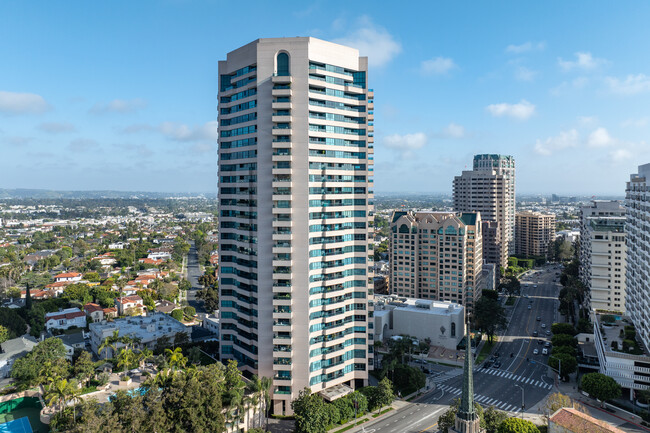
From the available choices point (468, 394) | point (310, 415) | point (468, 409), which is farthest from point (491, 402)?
point (310, 415)

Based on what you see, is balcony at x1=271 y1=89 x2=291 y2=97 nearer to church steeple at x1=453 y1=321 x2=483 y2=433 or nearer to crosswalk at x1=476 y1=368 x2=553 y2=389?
church steeple at x1=453 y1=321 x2=483 y2=433

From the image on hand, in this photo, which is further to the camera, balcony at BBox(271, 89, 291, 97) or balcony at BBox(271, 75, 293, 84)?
balcony at BBox(271, 75, 293, 84)

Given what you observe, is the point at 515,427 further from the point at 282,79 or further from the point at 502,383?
the point at 282,79

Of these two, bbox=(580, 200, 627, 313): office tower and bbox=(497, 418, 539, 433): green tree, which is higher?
bbox=(580, 200, 627, 313): office tower

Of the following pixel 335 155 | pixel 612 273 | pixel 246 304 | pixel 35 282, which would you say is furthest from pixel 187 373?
pixel 35 282

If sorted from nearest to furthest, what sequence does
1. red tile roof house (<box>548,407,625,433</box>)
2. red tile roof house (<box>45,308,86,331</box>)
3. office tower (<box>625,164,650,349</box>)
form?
red tile roof house (<box>548,407,625,433</box>) < office tower (<box>625,164,650,349</box>) < red tile roof house (<box>45,308,86,331</box>)

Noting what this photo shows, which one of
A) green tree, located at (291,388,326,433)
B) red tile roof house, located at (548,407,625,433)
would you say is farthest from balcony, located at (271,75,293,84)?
red tile roof house, located at (548,407,625,433)

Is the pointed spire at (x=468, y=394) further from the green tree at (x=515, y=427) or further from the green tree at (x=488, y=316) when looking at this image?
the green tree at (x=488, y=316)

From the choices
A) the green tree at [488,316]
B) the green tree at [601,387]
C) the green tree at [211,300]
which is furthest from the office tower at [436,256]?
the green tree at [211,300]
